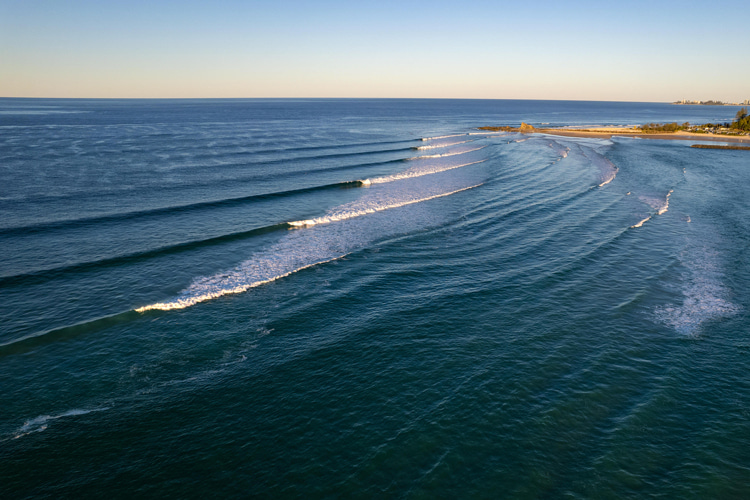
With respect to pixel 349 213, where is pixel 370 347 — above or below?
A: below

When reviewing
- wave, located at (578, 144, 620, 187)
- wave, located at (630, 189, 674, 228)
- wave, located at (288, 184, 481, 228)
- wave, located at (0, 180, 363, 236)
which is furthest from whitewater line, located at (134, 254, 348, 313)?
wave, located at (578, 144, 620, 187)

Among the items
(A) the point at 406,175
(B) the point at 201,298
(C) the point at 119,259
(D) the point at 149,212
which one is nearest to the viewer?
(B) the point at 201,298

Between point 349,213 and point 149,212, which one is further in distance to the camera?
point 349,213

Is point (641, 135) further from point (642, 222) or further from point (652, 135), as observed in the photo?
point (642, 222)

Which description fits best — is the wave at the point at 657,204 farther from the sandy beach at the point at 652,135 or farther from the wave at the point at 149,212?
the sandy beach at the point at 652,135

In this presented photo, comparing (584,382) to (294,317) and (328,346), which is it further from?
(294,317)

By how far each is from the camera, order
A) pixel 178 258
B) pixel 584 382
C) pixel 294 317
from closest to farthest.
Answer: pixel 584 382, pixel 294 317, pixel 178 258

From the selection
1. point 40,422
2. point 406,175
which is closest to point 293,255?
point 40,422

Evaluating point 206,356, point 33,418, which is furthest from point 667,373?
point 33,418

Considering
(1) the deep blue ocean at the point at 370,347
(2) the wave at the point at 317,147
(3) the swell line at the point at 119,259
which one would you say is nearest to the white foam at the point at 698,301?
(1) the deep blue ocean at the point at 370,347
